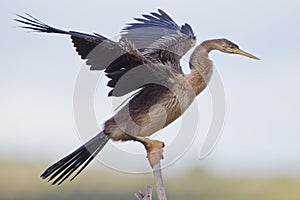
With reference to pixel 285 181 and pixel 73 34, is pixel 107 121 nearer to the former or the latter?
pixel 73 34

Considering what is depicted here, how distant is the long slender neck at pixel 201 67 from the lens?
27.2 feet

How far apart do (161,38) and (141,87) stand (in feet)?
3.02

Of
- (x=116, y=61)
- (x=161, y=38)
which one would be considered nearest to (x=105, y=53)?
(x=116, y=61)

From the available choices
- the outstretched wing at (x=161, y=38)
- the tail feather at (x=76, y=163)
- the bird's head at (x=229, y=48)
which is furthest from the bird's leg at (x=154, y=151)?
the bird's head at (x=229, y=48)

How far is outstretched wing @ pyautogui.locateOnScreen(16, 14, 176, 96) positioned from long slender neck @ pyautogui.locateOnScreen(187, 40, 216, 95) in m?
0.39

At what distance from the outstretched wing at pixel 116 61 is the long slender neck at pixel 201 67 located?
1.29 ft

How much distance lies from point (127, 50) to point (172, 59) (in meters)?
1.15

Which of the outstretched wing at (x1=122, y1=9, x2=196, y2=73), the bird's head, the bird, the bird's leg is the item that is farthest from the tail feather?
the bird's head

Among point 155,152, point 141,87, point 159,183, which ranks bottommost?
point 159,183

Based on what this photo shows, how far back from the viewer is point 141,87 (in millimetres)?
8148

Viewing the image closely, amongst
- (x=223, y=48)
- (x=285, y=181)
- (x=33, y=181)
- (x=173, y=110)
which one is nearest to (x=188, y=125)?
(x=173, y=110)

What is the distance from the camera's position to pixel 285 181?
18312mm

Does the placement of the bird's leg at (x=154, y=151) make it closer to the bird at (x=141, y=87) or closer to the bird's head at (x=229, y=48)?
the bird at (x=141, y=87)

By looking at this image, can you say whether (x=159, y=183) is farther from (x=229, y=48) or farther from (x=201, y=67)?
(x=229, y=48)
